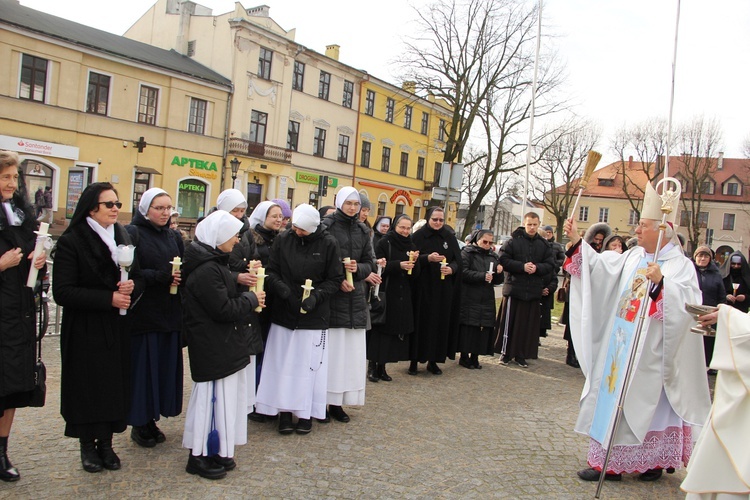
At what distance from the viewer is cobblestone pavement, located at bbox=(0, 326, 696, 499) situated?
4082mm

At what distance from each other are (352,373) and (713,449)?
10.5 ft

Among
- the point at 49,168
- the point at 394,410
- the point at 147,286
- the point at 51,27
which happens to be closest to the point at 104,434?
the point at 147,286

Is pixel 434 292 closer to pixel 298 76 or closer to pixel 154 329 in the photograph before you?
pixel 154 329

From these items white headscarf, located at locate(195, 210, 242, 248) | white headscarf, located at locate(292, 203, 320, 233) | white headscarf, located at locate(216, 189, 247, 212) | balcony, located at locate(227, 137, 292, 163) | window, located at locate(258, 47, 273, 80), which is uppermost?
window, located at locate(258, 47, 273, 80)

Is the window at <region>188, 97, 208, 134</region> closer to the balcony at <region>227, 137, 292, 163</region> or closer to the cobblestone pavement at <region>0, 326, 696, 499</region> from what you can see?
the balcony at <region>227, 137, 292, 163</region>

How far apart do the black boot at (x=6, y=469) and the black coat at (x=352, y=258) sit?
2676 mm

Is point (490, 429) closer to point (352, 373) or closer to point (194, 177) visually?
point (352, 373)

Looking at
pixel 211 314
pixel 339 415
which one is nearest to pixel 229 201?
pixel 211 314

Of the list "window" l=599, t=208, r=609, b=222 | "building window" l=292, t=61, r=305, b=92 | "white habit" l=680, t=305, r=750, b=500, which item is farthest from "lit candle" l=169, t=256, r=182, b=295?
"window" l=599, t=208, r=609, b=222

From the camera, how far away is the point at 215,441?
4.18 metres

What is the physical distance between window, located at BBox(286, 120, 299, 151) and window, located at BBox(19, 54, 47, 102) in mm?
14115

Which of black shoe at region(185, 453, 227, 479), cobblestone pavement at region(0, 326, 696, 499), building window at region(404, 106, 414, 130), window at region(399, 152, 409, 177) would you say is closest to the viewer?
cobblestone pavement at region(0, 326, 696, 499)

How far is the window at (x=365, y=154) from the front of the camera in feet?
140

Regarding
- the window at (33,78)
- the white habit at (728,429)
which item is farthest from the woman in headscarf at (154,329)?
the window at (33,78)
